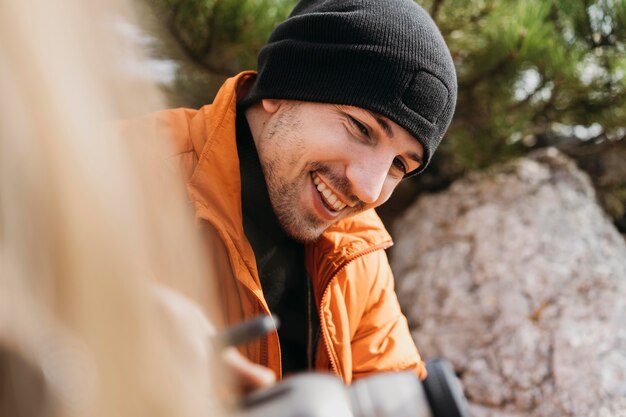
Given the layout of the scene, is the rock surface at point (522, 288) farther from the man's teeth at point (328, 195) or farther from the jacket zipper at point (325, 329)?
the man's teeth at point (328, 195)

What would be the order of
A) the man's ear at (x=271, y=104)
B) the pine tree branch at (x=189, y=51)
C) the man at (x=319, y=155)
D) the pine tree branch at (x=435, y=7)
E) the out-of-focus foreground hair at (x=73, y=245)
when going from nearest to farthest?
the out-of-focus foreground hair at (x=73, y=245) < the man at (x=319, y=155) < the man's ear at (x=271, y=104) < the pine tree branch at (x=189, y=51) < the pine tree branch at (x=435, y=7)

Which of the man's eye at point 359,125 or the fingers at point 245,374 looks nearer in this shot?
the fingers at point 245,374

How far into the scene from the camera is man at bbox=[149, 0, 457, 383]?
1.10 meters

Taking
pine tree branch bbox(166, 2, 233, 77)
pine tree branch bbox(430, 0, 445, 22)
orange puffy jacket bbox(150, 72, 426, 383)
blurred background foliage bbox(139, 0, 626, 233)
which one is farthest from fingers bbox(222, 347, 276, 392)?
pine tree branch bbox(430, 0, 445, 22)

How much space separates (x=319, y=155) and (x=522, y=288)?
44.9 inches

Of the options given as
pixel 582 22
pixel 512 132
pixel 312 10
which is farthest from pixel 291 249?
pixel 582 22

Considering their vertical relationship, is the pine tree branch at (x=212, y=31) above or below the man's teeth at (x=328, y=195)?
above

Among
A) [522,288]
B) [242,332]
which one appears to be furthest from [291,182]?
[522,288]

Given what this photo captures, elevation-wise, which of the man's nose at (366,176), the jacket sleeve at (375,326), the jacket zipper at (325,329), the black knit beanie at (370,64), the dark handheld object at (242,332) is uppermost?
the dark handheld object at (242,332)

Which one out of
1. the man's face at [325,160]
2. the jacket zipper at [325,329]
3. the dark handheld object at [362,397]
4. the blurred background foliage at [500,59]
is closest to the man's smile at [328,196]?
the man's face at [325,160]

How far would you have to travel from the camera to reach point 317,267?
124 centimetres

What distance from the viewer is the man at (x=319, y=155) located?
1098 millimetres

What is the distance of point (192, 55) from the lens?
1.83 m

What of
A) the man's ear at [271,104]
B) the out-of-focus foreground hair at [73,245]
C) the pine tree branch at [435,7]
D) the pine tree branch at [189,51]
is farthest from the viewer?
the pine tree branch at [435,7]
